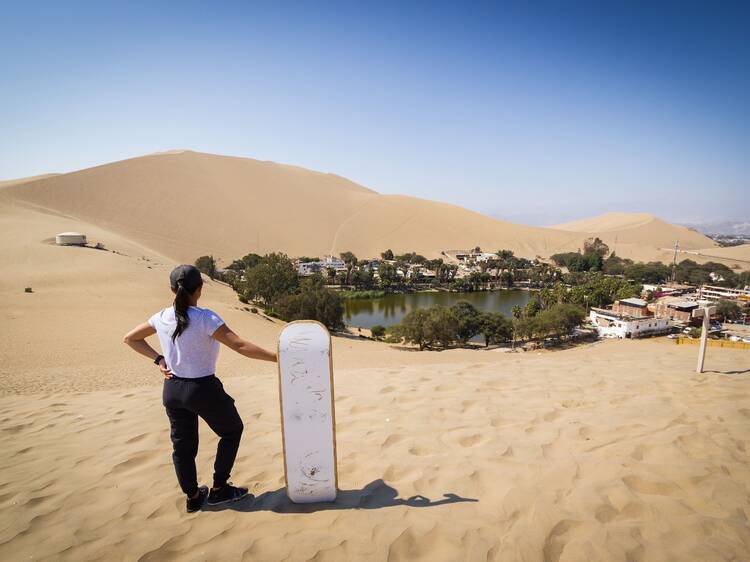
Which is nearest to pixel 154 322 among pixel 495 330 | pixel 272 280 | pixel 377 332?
pixel 377 332

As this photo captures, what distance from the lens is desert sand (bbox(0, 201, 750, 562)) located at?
2549 millimetres

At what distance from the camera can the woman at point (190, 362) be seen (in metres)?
2.71

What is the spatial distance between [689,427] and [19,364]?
44.2ft

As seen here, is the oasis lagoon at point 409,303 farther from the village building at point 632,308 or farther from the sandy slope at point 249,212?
the sandy slope at point 249,212

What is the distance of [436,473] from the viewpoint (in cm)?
334

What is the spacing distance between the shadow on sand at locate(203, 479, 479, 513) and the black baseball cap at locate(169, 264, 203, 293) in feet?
5.34

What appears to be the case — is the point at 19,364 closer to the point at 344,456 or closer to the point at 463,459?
the point at 344,456

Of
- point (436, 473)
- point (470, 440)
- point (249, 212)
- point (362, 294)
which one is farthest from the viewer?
point (249, 212)

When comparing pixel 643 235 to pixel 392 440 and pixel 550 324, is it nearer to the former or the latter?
pixel 550 324

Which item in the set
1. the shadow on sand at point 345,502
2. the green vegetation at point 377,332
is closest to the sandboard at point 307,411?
the shadow on sand at point 345,502

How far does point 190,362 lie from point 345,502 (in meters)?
1.51

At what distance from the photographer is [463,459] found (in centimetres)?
355

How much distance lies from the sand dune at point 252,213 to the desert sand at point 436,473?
60.2 metres

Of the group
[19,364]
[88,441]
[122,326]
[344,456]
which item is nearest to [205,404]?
[344,456]
